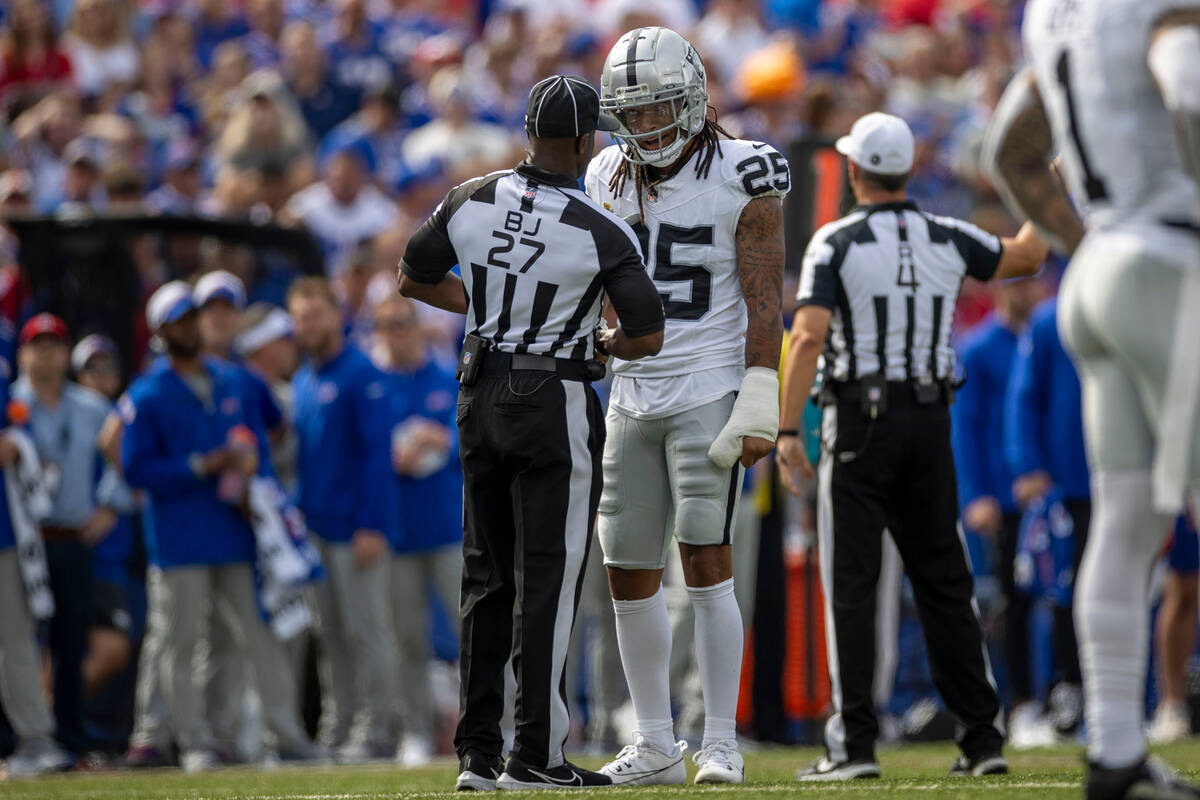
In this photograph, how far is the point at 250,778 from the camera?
823 centimetres

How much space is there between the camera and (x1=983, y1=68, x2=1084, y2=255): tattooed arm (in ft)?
16.3

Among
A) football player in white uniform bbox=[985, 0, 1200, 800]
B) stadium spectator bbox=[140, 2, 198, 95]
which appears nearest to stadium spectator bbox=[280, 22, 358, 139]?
stadium spectator bbox=[140, 2, 198, 95]

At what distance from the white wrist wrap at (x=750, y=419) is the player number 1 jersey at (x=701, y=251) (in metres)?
0.21

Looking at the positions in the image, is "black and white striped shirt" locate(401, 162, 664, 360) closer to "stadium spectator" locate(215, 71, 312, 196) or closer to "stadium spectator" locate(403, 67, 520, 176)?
"stadium spectator" locate(215, 71, 312, 196)

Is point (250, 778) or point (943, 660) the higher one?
point (943, 660)

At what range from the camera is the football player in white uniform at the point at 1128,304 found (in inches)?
173

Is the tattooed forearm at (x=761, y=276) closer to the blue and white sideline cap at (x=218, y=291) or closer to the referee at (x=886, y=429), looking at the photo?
the referee at (x=886, y=429)

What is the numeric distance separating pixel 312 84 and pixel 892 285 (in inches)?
384

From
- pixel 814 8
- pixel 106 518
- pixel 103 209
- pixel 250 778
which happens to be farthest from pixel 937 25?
pixel 250 778

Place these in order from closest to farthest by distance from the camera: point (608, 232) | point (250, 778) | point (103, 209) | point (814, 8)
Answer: point (608, 232)
point (250, 778)
point (103, 209)
point (814, 8)

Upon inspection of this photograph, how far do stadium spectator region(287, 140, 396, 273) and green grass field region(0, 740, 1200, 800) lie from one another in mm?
5261

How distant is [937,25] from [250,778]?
13.4 m

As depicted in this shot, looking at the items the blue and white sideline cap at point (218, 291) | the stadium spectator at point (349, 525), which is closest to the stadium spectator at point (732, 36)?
the stadium spectator at point (349, 525)

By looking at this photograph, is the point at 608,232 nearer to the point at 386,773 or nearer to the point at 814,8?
the point at 386,773
